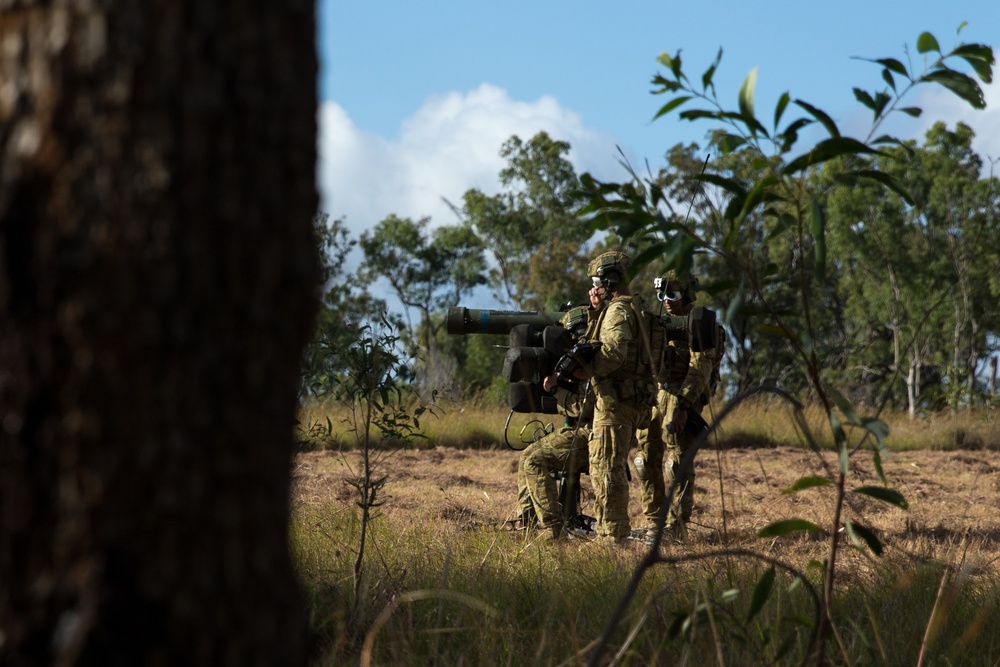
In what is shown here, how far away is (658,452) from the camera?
7.41 m

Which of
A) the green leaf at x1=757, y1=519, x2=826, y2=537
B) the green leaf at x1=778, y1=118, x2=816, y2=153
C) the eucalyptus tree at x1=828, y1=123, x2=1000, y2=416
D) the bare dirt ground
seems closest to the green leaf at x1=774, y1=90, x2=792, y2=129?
the green leaf at x1=778, y1=118, x2=816, y2=153

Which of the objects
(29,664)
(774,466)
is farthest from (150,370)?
(774,466)

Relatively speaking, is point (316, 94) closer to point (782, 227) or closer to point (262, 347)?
point (262, 347)

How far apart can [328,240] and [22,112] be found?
4645 mm

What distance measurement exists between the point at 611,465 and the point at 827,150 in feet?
14.4

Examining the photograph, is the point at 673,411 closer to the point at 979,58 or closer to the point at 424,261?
the point at 979,58

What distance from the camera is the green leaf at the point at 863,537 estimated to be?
8.20 ft

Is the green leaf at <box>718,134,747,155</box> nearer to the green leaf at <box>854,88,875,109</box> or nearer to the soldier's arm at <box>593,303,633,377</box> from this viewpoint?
the green leaf at <box>854,88,875,109</box>

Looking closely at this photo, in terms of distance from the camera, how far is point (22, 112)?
51.8 inches

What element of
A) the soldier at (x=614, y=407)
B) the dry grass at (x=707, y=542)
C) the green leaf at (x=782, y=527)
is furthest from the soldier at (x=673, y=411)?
the green leaf at (x=782, y=527)

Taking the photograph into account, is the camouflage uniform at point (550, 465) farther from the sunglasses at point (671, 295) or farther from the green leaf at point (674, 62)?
the green leaf at point (674, 62)

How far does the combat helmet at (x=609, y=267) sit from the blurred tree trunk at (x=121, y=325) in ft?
17.2

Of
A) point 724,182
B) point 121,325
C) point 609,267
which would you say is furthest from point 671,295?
point 121,325

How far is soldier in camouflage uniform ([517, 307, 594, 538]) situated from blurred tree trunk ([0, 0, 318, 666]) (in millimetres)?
5353
